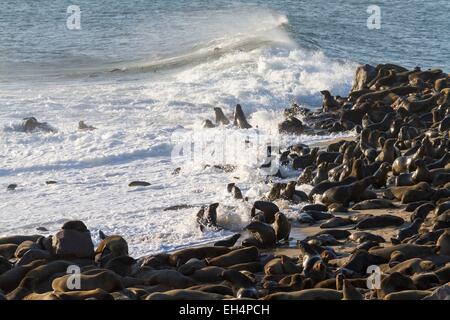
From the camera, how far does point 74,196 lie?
1395cm

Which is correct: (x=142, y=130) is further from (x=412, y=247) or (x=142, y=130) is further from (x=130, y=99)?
(x=412, y=247)

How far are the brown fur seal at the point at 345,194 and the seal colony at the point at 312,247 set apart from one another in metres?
0.01

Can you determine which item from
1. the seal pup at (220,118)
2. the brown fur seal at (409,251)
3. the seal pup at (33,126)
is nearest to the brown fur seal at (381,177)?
the brown fur seal at (409,251)

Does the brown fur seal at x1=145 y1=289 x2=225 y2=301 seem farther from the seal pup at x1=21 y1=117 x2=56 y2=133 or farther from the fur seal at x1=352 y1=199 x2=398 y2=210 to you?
the seal pup at x1=21 y1=117 x2=56 y2=133

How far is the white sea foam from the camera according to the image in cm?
1252

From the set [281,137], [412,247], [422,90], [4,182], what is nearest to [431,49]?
[422,90]

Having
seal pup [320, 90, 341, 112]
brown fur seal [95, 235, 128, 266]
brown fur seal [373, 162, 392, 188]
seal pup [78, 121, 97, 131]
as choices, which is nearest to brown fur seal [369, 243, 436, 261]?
brown fur seal [95, 235, 128, 266]

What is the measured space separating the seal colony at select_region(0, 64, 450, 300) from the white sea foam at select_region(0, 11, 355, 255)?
1.84 feet

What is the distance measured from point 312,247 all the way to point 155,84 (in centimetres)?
1696

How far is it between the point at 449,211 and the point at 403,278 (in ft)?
8.87

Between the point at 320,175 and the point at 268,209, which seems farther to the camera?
the point at 320,175

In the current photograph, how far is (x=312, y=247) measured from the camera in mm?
9969

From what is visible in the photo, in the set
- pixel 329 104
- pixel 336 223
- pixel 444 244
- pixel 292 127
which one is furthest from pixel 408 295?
pixel 329 104

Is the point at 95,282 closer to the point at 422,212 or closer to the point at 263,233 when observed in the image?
the point at 263,233
